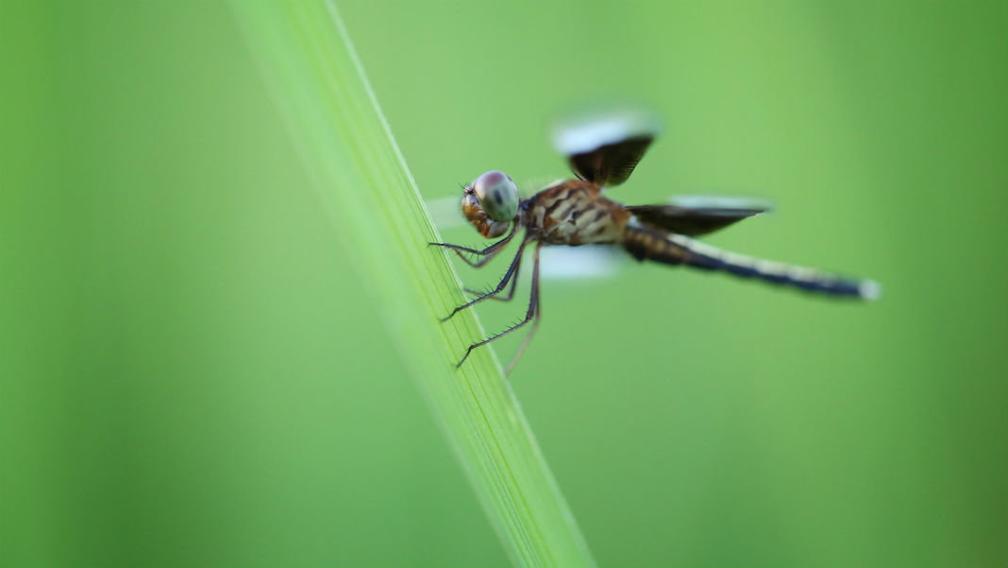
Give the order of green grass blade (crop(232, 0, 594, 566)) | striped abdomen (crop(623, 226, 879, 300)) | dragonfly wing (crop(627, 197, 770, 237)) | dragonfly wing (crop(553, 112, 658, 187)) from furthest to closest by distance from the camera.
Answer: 1. dragonfly wing (crop(627, 197, 770, 237))
2. dragonfly wing (crop(553, 112, 658, 187))
3. striped abdomen (crop(623, 226, 879, 300))
4. green grass blade (crop(232, 0, 594, 566))

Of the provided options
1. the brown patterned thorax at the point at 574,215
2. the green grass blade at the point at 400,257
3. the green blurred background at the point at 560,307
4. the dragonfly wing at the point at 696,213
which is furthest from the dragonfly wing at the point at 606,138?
the green grass blade at the point at 400,257

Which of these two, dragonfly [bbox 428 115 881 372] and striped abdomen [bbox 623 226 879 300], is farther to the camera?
dragonfly [bbox 428 115 881 372]

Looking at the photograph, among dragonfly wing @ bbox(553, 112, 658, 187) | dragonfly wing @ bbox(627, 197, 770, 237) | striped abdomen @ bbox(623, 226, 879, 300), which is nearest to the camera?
striped abdomen @ bbox(623, 226, 879, 300)

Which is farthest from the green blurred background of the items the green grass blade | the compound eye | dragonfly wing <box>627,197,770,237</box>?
the green grass blade

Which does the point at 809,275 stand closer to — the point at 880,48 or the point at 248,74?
the point at 880,48

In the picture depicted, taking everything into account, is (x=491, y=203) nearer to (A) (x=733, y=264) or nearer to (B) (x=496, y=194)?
(B) (x=496, y=194)

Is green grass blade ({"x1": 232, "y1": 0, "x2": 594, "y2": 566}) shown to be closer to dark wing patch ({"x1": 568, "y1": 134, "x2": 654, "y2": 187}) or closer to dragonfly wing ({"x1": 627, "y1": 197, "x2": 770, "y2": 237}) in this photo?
dark wing patch ({"x1": 568, "y1": 134, "x2": 654, "y2": 187})
